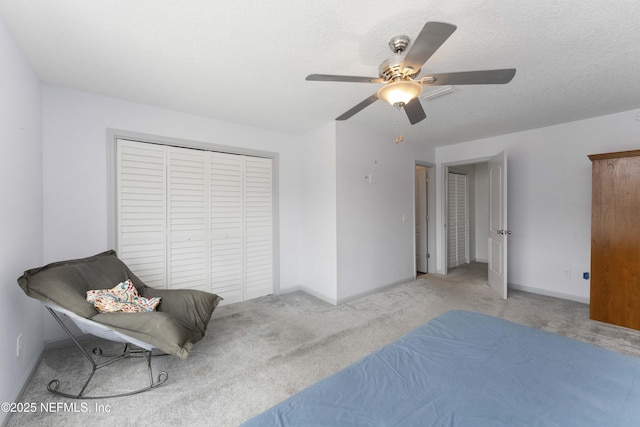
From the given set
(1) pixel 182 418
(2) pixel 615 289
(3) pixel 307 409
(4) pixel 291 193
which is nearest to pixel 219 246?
(4) pixel 291 193

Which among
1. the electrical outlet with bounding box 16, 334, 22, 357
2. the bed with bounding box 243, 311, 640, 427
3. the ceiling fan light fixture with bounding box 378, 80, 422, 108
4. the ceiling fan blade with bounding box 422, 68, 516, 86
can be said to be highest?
the ceiling fan blade with bounding box 422, 68, 516, 86

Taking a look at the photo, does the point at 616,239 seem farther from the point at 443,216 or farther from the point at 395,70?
the point at 395,70

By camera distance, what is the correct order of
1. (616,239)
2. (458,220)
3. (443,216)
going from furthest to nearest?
(458,220) → (443,216) → (616,239)

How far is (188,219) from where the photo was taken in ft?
10.6

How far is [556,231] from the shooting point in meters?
3.73

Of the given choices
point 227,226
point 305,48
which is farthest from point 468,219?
point 305,48

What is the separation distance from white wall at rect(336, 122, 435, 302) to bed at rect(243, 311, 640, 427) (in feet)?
7.22

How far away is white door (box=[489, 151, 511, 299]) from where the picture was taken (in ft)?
12.0

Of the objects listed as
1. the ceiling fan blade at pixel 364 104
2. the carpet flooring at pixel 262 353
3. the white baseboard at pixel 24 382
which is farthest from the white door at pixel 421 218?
the white baseboard at pixel 24 382

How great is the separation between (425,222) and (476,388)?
432cm

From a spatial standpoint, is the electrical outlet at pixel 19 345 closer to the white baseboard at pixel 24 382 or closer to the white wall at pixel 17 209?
the white wall at pixel 17 209

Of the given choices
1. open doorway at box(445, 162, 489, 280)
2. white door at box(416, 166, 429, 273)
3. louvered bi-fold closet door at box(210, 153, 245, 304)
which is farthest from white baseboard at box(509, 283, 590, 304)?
louvered bi-fold closet door at box(210, 153, 245, 304)

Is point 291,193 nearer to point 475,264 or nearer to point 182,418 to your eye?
point 182,418

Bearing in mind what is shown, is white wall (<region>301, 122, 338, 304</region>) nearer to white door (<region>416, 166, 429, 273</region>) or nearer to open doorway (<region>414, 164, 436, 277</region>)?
open doorway (<region>414, 164, 436, 277</region>)
